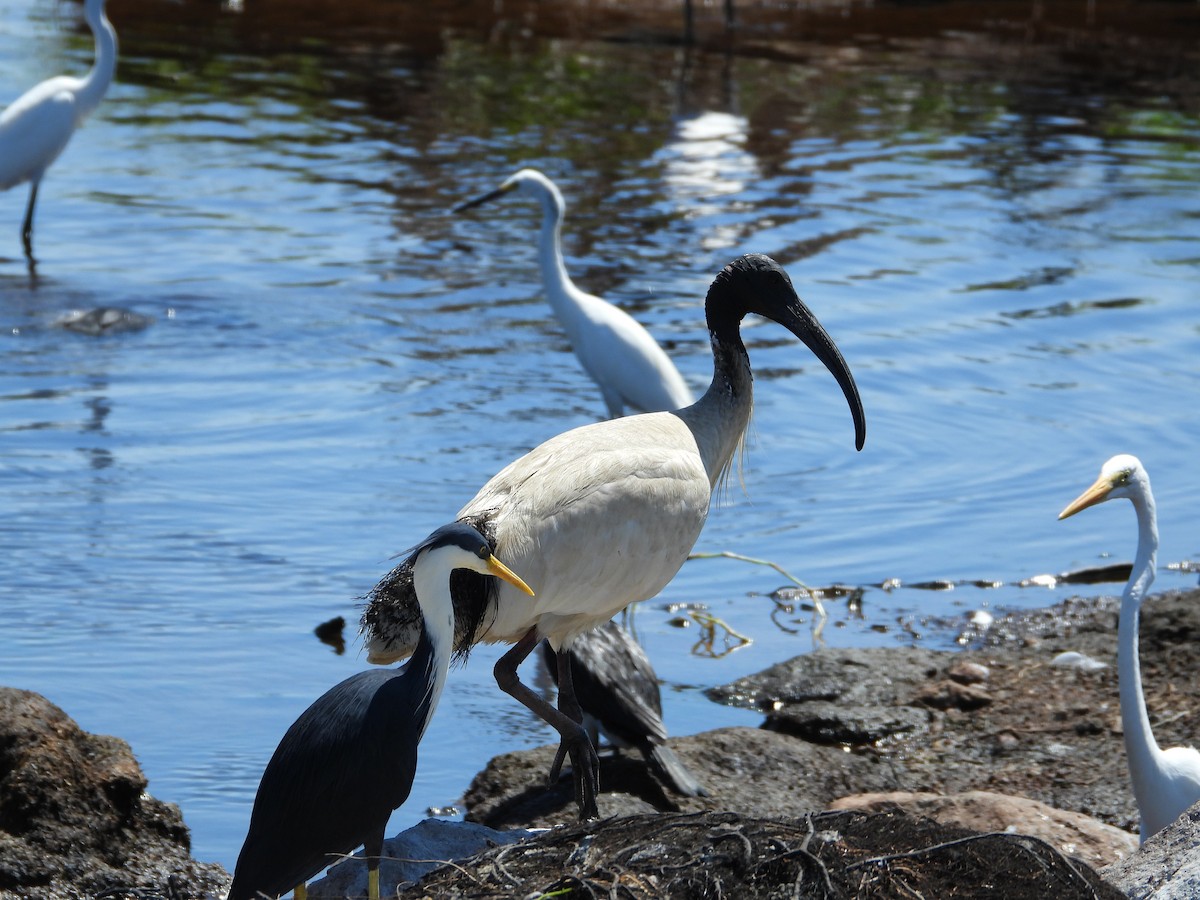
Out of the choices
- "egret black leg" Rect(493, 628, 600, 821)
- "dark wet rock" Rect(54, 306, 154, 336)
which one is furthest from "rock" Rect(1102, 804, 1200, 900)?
"dark wet rock" Rect(54, 306, 154, 336)

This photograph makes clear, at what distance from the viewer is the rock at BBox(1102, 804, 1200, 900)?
4.70 metres

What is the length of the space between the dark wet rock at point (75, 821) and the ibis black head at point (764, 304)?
9.47 ft

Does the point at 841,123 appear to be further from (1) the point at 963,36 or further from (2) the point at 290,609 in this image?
(2) the point at 290,609

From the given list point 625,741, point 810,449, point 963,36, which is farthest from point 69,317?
point 963,36

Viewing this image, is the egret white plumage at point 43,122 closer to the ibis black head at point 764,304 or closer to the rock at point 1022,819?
the ibis black head at point 764,304

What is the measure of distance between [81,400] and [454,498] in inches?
131

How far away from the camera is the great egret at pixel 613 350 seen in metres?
10.5

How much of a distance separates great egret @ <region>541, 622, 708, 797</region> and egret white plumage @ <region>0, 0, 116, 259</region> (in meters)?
11.5

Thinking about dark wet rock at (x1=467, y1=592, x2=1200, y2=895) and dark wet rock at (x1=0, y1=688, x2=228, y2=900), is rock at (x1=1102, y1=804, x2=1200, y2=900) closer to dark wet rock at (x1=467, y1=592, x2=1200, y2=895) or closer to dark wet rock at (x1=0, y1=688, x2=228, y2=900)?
dark wet rock at (x1=467, y1=592, x2=1200, y2=895)

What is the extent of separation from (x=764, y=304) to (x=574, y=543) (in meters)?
1.50

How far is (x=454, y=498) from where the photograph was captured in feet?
33.6

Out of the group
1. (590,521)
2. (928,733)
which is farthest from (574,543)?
(928,733)

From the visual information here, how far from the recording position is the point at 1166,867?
4.90 metres

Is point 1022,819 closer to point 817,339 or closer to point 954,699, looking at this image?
point 954,699
